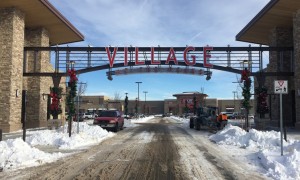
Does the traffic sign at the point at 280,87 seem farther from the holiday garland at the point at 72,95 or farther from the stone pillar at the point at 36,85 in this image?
the stone pillar at the point at 36,85

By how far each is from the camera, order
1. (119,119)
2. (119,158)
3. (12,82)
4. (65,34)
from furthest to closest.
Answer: (65,34)
(119,119)
(12,82)
(119,158)

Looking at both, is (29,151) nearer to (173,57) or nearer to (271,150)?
(271,150)

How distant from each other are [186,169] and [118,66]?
24891mm

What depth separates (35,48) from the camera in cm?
3319

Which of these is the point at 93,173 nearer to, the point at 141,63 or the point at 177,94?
the point at 141,63

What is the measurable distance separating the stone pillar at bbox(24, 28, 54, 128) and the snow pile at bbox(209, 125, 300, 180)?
1831 cm

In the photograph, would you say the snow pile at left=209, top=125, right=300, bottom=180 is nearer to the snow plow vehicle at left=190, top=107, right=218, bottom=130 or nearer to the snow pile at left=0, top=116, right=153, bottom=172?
the snow pile at left=0, top=116, right=153, bottom=172

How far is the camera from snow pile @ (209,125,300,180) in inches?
404

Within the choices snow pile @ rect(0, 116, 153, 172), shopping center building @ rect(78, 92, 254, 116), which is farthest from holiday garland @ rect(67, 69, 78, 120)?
shopping center building @ rect(78, 92, 254, 116)

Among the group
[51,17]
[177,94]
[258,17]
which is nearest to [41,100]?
[51,17]

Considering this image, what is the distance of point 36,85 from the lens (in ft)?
114

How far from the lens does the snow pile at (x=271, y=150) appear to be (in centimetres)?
1027

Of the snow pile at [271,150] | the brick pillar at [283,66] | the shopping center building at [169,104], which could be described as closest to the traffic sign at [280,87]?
the snow pile at [271,150]

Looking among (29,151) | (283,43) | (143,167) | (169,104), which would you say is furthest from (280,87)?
(169,104)
